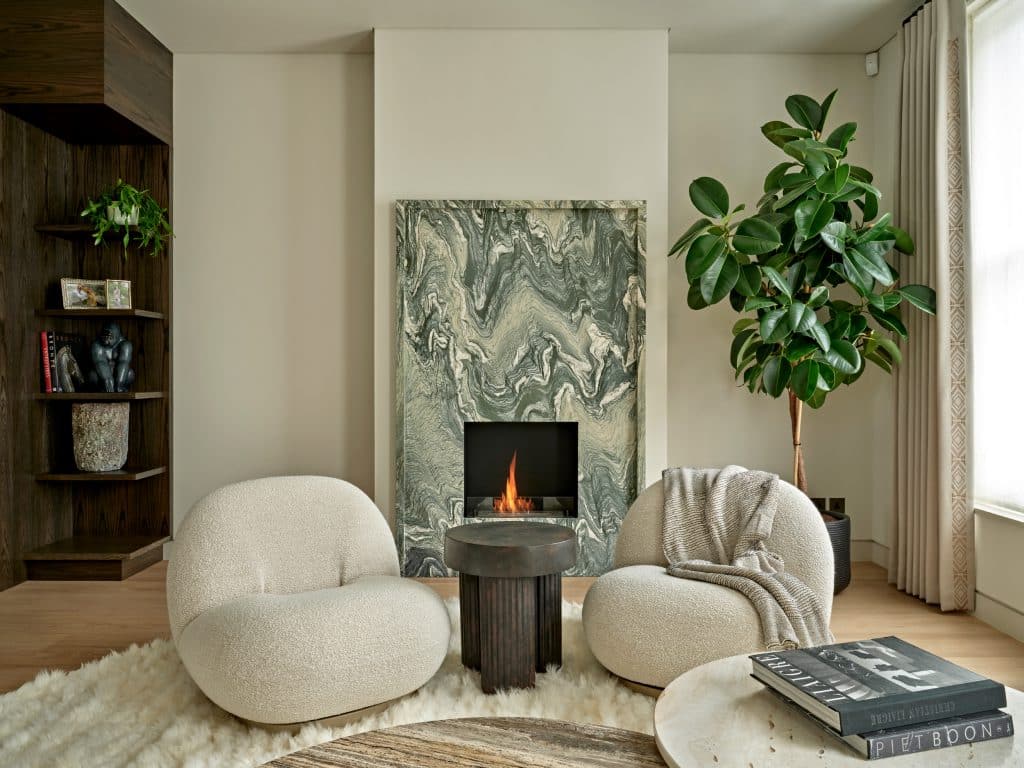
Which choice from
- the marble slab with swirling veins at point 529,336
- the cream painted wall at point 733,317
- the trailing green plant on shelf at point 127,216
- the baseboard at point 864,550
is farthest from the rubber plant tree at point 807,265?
the trailing green plant on shelf at point 127,216

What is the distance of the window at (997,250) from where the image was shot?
3168mm

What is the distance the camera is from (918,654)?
1445 millimetres

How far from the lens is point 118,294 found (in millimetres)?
4160

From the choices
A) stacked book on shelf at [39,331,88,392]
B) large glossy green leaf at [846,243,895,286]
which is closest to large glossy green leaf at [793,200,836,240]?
large glossy green leaf at [846,243,895,286]

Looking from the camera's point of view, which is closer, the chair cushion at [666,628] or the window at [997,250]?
the chair cushion at [666,628]

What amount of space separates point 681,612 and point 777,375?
1.61 metres

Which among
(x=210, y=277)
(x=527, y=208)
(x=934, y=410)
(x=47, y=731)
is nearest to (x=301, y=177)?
(x=210, y=277)

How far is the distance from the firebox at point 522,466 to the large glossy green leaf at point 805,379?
1.19 meters

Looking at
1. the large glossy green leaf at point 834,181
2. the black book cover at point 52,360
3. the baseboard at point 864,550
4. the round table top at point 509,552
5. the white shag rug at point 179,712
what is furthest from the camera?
the baseboard at point 864,550

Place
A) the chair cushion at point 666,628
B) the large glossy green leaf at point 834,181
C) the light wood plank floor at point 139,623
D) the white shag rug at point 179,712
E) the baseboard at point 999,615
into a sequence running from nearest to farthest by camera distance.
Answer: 1. the white shag rug at point 179,712
2. the chair cushion at point 666,628
3. the light wood plank floor at point 139,623
4. the baseboard at point 999,615
5. the large glossy green leaf at point 834,181

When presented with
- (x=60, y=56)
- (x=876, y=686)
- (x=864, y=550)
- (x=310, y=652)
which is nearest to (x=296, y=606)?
(x=310, y=652)

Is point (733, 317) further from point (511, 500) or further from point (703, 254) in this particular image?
point (511, 500)

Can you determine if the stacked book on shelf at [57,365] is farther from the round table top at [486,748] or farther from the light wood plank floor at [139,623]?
the round table top at [486,748]

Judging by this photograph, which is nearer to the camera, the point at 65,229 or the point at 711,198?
the point at 711,198
